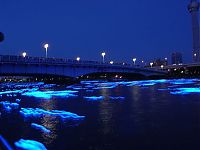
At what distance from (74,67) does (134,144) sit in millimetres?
60841

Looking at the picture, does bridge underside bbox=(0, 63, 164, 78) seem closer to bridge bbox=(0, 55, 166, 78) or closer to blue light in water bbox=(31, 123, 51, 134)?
bridge bbox=(0, 55, 166, 78)

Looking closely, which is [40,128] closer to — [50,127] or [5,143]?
[50,127]

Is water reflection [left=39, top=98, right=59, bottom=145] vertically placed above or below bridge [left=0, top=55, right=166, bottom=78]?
below

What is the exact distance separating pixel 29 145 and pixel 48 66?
5334 cm

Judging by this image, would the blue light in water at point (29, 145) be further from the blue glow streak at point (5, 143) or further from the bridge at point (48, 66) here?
the bridge at point (48, 66)

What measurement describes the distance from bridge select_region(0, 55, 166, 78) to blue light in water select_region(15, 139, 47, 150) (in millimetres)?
43108

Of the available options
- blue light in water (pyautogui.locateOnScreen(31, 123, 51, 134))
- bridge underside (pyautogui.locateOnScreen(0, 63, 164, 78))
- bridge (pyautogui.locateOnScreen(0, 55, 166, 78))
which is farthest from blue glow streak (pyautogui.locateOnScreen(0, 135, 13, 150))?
bridge underside (pyautogui.locateOnScreen(0, 63, 164, 78))

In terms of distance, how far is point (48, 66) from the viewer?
67000 millimetres

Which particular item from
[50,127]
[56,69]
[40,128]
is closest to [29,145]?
[40,128]

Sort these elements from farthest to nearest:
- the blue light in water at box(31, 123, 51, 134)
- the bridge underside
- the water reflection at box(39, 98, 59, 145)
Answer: the bridge underside < the blue light in water at box(31, 123, 51, 134) < the water reflection at box(39, 98, 59, 145)

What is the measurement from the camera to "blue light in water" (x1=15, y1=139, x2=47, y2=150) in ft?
44.7

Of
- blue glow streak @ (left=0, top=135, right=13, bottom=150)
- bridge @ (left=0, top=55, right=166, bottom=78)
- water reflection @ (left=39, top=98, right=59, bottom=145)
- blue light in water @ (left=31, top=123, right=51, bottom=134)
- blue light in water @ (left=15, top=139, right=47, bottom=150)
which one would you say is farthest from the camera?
bridge @ (left=0, top=55, right=166, bottom=78)

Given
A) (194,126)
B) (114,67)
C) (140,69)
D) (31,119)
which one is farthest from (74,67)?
(194,126)

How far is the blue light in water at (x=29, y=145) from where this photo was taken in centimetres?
1362
